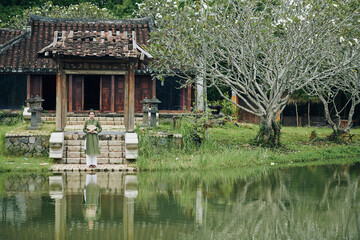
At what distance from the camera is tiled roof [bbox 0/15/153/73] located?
2598 cm

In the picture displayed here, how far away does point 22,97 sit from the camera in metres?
27.2

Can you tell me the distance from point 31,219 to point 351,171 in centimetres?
1147

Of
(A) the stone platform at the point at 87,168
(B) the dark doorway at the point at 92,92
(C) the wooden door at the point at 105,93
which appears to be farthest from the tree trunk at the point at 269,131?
(B) the dark doorway at the point at 92,92

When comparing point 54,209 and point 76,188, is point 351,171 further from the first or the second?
point 54,209

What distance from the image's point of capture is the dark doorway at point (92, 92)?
2809 cm

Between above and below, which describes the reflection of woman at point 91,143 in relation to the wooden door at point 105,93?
below

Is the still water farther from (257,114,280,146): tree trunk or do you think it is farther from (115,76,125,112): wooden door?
(115,76,125,112): wooden door

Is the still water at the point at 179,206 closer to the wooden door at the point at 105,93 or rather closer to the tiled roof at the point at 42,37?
the wooden door at the point at 105,93

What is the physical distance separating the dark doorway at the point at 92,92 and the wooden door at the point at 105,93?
97 cm

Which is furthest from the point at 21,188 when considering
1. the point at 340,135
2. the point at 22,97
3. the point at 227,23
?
the point at 340,135

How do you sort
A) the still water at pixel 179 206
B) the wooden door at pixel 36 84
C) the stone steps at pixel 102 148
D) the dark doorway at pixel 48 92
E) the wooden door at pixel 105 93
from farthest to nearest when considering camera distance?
1. the dark doorway at pixel 48 92
2. the wooden door at pixel 105 93
3. the wooden door at pixel 36 84
4. the stone steps at pixel 102 148
5. the still water at pixel 179 206

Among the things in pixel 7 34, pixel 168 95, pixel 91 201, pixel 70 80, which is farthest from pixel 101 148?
pixel 7 34

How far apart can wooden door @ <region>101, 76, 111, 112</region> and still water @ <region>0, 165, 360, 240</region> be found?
1205 centimetres

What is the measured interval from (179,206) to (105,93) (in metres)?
17.0
